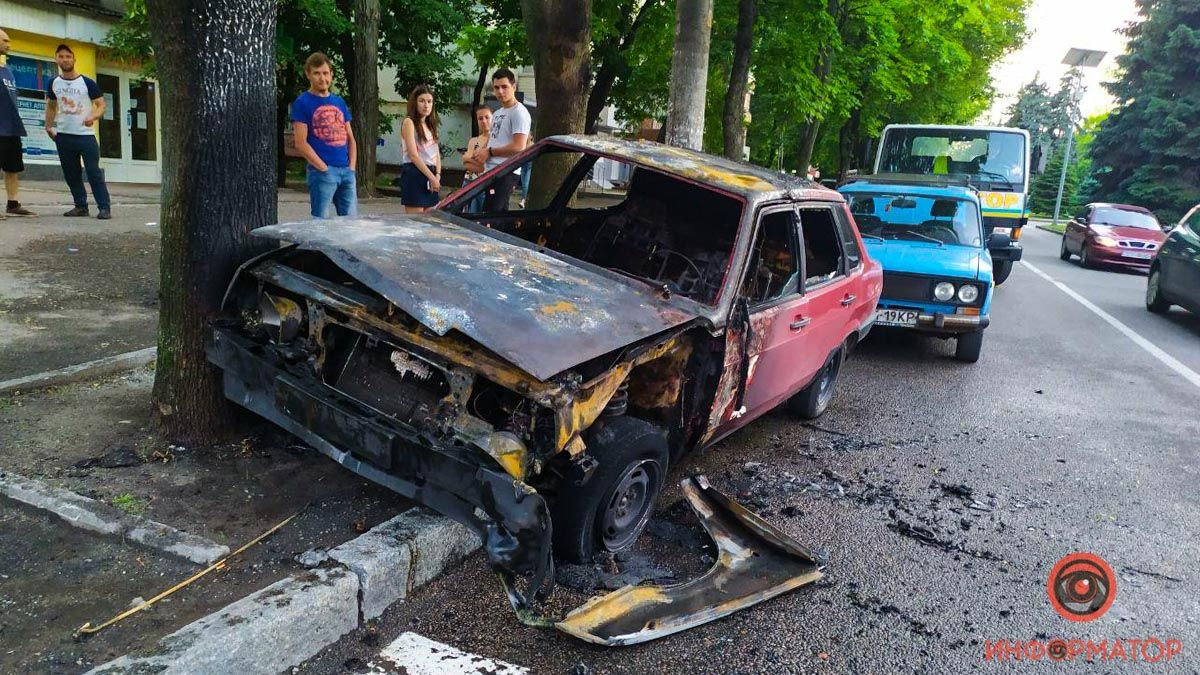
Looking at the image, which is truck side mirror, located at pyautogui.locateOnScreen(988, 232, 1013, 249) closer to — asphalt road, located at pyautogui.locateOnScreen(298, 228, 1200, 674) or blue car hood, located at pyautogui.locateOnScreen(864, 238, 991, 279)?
blue car hood, located at pyautogui.locateOnScreen(864, 238, 991, 279)

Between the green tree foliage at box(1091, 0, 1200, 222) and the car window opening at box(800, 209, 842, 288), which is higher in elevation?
the green tree foliage at box(1091, 0, 1200, 222)

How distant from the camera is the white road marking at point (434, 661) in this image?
261cm

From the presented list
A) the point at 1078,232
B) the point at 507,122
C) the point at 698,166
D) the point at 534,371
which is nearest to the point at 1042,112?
the point at 1078,232

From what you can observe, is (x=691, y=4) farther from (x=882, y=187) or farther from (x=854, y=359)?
(x=854, y=359)

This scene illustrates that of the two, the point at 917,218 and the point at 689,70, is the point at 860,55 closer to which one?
the point at 689,70

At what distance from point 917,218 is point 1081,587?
5.61m

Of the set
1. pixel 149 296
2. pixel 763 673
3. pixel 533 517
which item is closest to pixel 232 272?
pixel 533 517

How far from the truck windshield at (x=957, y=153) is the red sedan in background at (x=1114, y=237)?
6258 millimetres

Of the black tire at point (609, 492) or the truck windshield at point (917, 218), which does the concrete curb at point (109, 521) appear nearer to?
the black tire at point (609, 492)

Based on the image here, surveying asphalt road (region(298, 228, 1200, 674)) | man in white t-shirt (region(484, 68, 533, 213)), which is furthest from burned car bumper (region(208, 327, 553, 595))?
man in white t-shirt (region(484, 68, 533, 213))

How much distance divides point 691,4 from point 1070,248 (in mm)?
15243

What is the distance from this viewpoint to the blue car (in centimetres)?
725

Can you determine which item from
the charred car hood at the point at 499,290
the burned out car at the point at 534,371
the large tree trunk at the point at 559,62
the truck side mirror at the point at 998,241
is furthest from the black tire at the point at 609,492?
the truck side mirror at the point at 998,241

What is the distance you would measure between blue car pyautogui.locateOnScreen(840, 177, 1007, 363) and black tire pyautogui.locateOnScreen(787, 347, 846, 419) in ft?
5.75
